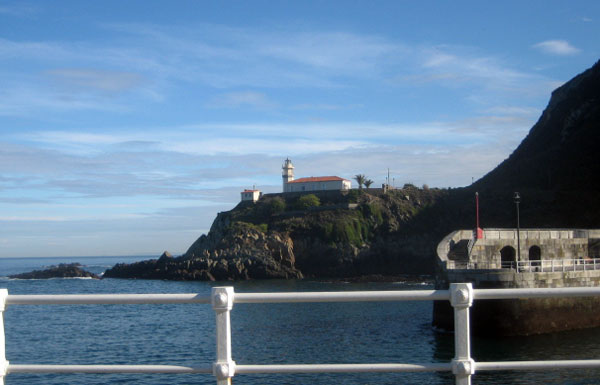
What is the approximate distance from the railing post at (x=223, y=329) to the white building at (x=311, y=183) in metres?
111

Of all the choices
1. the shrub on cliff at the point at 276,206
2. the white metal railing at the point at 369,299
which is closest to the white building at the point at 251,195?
the shrub on cliff at the point at 276,206

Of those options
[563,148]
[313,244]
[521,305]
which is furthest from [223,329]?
[563,148]

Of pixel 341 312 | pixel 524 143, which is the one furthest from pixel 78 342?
pixel 524 143

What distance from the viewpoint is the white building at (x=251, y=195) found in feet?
383

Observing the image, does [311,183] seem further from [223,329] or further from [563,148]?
[223,329]

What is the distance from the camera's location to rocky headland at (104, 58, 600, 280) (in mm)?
87938

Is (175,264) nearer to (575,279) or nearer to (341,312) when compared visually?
(341,312)

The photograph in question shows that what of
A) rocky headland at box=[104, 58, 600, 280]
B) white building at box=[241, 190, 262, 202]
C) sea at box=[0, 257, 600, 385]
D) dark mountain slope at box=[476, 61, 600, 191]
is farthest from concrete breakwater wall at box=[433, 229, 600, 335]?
white building at box=[241, 190, 262, 202]

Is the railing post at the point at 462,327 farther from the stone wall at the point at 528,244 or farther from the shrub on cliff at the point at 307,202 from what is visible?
the shrub on cliff at the point at 307,202

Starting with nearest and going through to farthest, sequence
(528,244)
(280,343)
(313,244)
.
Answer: (280,343)
(528,244)
(313,244)

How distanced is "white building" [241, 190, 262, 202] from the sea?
233 feet

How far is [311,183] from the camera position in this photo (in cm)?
11738

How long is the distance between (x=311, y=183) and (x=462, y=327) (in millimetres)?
113087

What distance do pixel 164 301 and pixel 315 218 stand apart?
9486 centimetres
